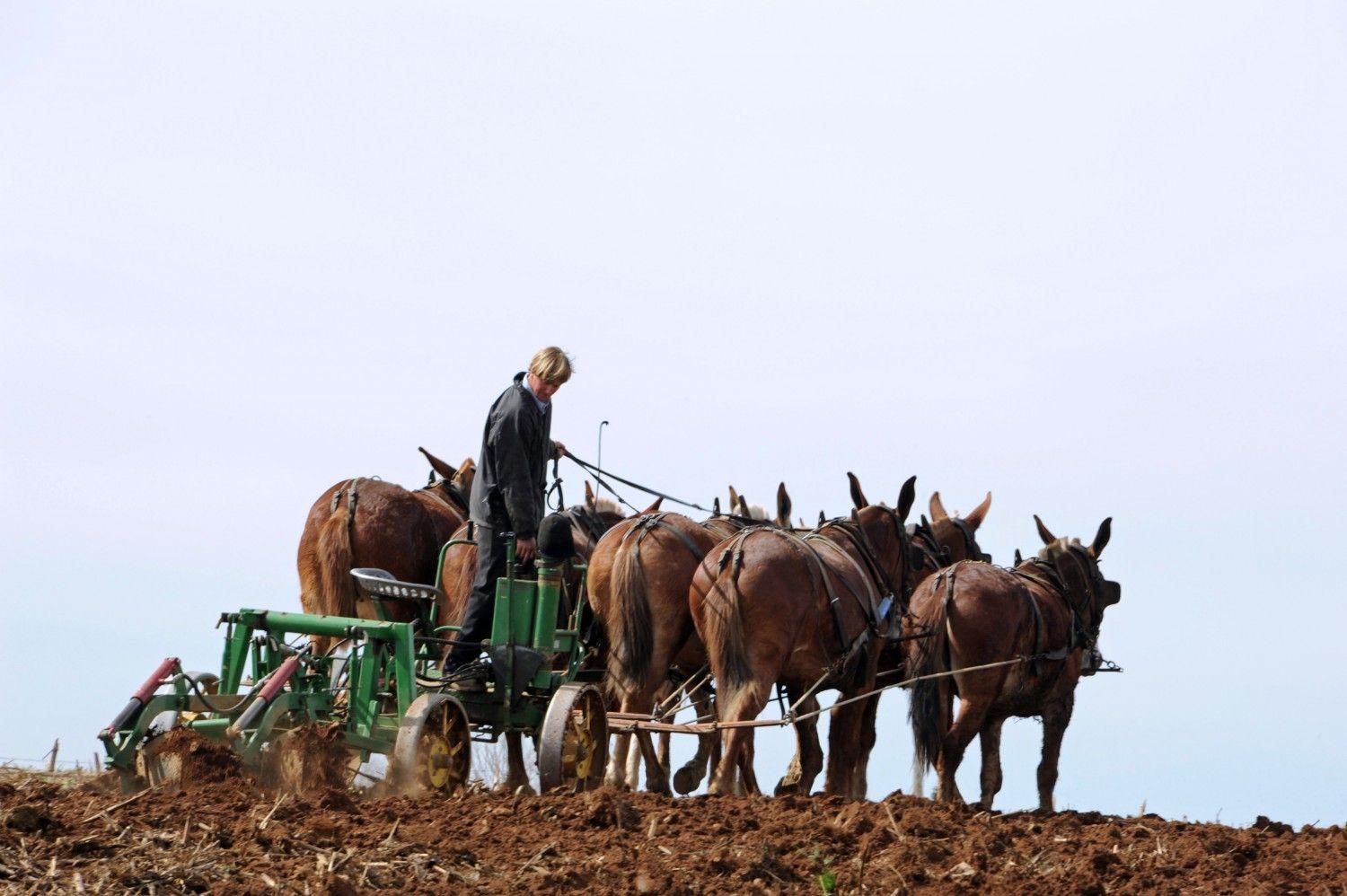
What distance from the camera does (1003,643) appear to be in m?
12.6

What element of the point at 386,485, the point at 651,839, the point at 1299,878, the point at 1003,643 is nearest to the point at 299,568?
the point at 386,485

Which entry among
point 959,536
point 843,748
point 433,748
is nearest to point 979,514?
point 959,536

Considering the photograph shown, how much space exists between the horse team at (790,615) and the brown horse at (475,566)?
0.02 m

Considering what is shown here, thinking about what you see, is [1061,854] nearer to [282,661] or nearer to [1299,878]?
[1299,878]

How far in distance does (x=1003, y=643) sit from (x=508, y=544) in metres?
4.94

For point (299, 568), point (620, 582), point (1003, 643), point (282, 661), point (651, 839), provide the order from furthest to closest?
point (299, 568), point (1003, 643), point (620, 582), point (282, 661), point (651, 839)

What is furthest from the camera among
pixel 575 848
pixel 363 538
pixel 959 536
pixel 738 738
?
pixel 959 536

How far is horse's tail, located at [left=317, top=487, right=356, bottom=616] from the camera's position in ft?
42.1

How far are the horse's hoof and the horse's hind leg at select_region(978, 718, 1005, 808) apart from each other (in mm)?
2293

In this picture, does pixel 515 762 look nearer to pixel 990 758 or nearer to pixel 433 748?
pixel 433 748

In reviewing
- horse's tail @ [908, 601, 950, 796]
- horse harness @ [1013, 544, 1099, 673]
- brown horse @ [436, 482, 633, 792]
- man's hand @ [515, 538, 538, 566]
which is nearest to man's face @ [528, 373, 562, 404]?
brown horse @ [436, 482, 633, 792]

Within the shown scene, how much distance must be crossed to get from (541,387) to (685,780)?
409 cm

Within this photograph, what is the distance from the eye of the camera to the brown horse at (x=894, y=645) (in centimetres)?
1200

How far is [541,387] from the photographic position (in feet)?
31.0
